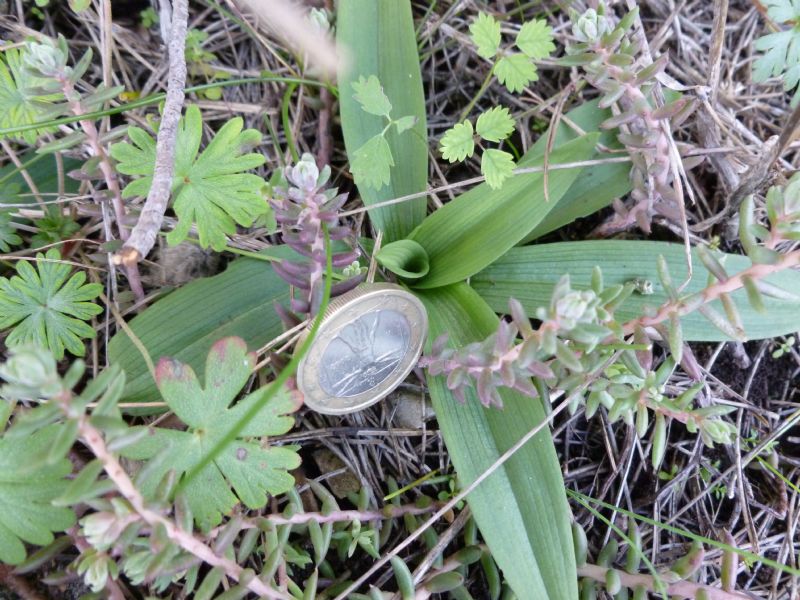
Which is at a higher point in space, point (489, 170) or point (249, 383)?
point (489, 170)

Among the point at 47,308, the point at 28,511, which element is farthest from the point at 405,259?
the point at 28,511

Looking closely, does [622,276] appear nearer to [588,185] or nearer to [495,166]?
[588,185]

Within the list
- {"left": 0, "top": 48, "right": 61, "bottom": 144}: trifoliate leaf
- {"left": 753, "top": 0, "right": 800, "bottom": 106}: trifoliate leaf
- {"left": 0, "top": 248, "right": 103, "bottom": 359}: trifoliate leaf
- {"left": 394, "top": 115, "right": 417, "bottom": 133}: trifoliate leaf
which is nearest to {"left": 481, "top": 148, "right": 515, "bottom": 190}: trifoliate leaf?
{"left": 394, "top": 115, "right": 417, "bottom": 133}: trifoliate leaf

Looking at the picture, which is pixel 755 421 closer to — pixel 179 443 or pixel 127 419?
pixel 179 443

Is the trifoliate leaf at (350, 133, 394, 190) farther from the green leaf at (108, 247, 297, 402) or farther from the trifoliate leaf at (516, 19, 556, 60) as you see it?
the trifoliate leaf at (516, 19, 556, 60)

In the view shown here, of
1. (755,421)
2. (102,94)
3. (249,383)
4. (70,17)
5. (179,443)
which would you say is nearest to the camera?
(179,443)

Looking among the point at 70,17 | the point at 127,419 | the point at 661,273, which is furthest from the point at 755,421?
the point at 70,17

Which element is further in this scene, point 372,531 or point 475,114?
point 475,114
